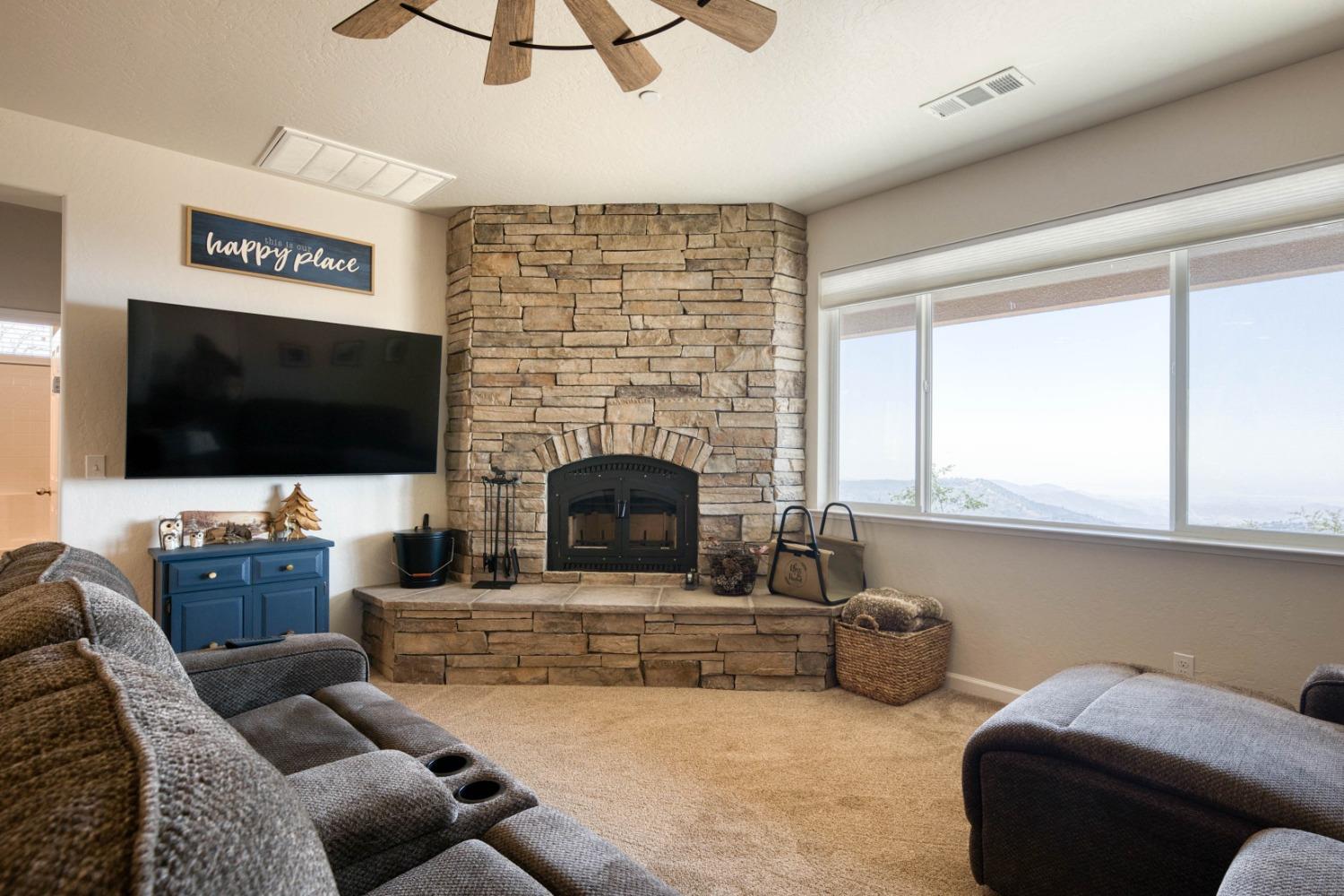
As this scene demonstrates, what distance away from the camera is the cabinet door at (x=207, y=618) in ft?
10.4

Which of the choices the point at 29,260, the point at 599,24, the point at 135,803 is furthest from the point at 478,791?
the point at 29,260

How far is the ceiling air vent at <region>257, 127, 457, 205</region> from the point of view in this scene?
3.30m

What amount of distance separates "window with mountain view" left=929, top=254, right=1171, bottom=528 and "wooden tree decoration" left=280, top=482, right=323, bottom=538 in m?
3.37

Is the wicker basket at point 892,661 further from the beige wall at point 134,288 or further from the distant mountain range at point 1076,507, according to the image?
the beige wall at point 134,288

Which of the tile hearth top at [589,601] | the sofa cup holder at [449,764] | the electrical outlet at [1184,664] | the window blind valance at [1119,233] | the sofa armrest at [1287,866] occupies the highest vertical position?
the window blind valance at [1119,233]

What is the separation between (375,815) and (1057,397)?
335cm

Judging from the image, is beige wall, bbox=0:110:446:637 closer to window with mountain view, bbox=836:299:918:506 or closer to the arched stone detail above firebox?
the arched stone detail above firebox

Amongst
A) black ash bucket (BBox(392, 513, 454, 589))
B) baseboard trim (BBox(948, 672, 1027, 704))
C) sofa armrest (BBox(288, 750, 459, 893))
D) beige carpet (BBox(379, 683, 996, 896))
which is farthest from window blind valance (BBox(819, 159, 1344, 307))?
sofa armrest (BBox(288, 750, 459, 893))

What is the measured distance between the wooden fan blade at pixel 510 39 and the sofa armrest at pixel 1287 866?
91.6 inches

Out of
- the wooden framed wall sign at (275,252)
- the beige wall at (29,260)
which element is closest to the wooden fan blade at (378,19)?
the wooden framed wall sign at (275,252)

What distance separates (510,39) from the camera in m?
1.82

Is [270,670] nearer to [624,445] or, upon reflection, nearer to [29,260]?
[624,445]

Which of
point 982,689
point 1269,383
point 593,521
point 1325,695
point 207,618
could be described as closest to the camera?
point 1325,695

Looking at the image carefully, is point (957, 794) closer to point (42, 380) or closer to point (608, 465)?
point (608, 465)
